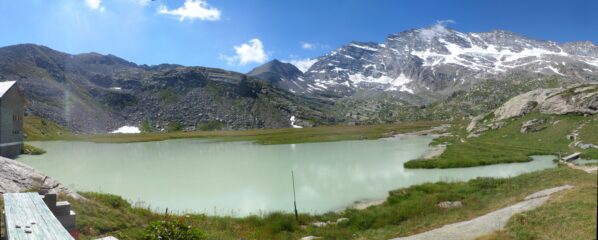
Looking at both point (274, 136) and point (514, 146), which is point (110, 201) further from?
point (274, 136)

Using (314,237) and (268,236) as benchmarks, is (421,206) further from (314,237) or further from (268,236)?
A: (268,236)

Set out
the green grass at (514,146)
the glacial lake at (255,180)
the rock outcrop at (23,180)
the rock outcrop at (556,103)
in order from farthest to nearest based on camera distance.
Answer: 1. the rock outcrop at (556,103)
2. the green grass at (514,146)
3. the glacial lake at (255,180)
4. the rock outcrop at (23,180)

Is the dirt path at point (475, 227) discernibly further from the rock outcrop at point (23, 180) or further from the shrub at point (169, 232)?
the rock outcrop at point (23, 180)

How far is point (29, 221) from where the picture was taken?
880 cm

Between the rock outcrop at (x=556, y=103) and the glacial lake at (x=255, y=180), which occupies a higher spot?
the rock outcrop at (x=556, y=103)

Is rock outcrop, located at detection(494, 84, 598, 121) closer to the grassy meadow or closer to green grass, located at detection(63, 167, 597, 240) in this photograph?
green grass, located at detection(63, 167, 597, 240)

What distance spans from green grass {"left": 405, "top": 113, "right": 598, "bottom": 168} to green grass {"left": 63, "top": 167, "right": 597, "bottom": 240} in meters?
17.6

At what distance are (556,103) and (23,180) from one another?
7967 centimetres

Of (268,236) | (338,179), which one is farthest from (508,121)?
(268,236)

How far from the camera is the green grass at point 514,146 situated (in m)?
50.4

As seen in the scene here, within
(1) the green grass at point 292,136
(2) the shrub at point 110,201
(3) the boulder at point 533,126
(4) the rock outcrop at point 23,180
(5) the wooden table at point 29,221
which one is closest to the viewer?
(5) the wooden table at point 29,221

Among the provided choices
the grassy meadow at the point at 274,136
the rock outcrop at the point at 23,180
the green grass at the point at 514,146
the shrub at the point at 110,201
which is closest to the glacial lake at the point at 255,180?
the green grass at the point at 514,146

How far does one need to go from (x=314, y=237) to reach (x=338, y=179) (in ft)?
72.9

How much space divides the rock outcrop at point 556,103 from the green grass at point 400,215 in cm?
4130
